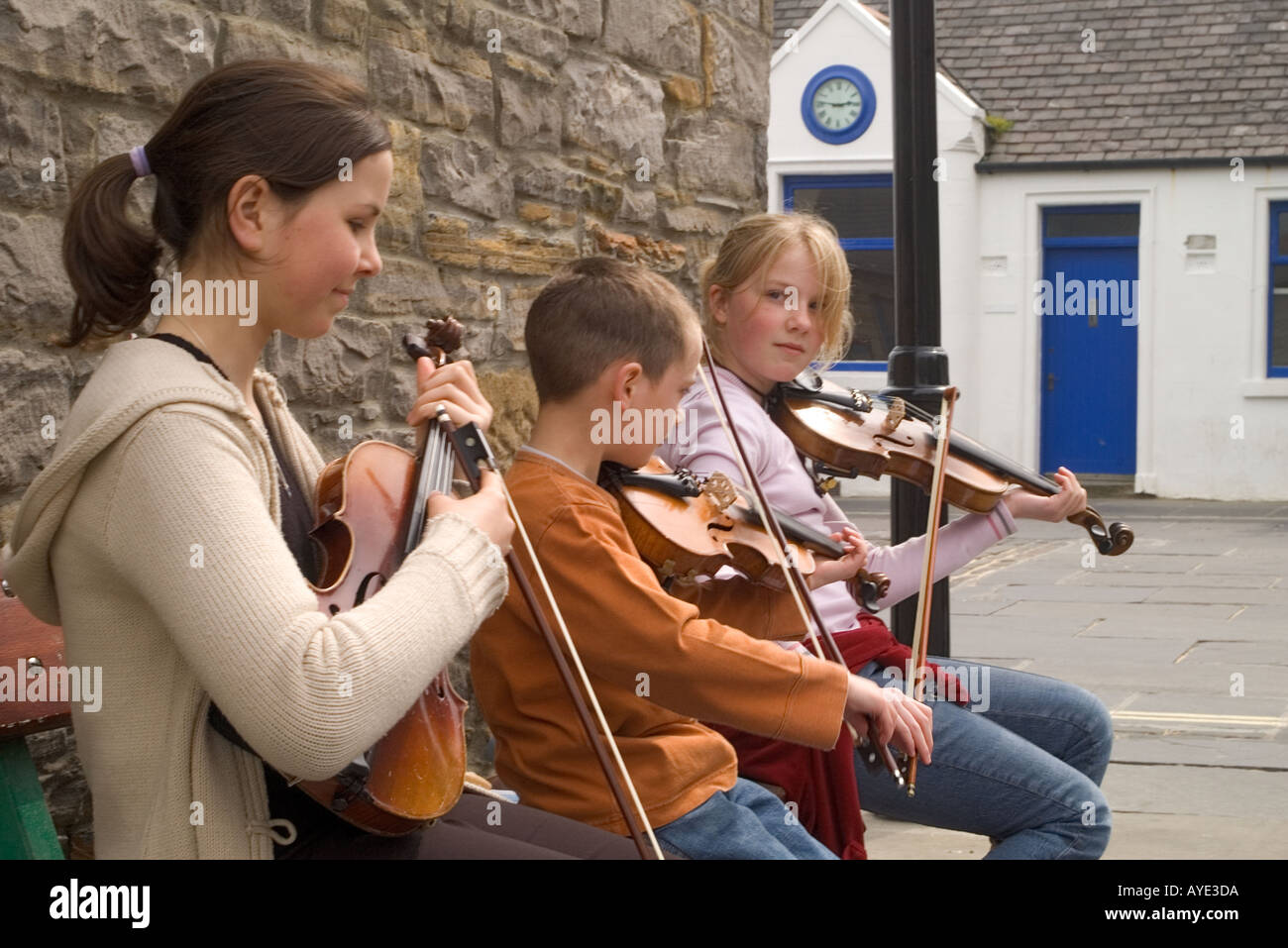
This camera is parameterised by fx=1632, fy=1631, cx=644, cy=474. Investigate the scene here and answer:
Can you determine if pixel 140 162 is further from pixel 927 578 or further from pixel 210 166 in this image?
pixel 927 578

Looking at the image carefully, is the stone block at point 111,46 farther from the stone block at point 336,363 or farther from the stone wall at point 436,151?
the stone block at point 336,363

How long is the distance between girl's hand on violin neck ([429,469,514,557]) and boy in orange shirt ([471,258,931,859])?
40 centimetres

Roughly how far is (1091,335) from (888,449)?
43.2 feet

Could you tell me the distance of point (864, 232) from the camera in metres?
16.7

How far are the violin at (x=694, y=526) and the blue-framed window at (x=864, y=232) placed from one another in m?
13.8

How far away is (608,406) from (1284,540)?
10.9 metres

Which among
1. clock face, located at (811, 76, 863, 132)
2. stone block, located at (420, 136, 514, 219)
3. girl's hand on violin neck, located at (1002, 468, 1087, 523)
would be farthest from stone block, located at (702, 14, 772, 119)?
clock face, located at (811, 76, 863, 132)

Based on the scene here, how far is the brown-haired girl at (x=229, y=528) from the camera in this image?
1753mm

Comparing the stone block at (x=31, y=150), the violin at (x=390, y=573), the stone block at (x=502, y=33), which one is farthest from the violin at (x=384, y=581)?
the stone block at (x=502, y=33)

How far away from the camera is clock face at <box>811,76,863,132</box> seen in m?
16.3

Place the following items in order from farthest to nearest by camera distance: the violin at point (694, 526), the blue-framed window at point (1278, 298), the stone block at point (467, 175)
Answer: the blue-framed window at point (1278, 298)
the stone block at point (467, 175)
the violin at point (694, 526)

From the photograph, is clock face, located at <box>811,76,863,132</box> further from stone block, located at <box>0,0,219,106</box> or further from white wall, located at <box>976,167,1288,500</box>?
stone block, located at <box>0,0,219,106</box>
